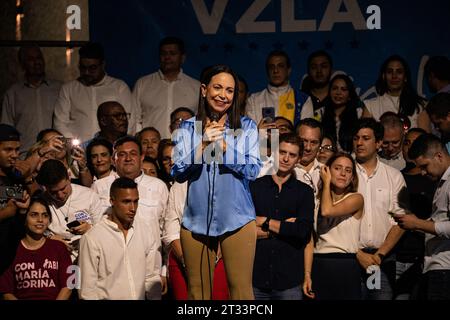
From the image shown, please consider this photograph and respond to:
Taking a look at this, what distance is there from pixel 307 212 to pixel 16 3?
3937mm

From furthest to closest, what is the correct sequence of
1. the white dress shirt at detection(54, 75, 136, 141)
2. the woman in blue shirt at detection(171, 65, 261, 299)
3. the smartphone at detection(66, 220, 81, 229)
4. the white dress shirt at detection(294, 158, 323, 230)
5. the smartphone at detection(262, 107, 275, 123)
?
the white dress shirt at detection(54, 75, 136, 141), the smartphone at detection(262, 107, 275, 123), the white dress shirt at detection(294, 158, 323, 230), the smartphone at detection(66, 220, 81, 229), the woman in blue shirt at detection(171, 65, 261, 299)

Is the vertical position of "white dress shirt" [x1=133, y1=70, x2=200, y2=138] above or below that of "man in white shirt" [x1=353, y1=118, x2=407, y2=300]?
→ above

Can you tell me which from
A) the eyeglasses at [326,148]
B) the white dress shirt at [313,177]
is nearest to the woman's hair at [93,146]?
the white dress shirt at [313,177]

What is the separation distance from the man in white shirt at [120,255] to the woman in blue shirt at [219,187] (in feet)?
4.10

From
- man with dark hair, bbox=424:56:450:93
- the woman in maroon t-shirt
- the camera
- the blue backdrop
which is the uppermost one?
the blue backdrop

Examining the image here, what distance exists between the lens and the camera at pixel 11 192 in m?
6.69

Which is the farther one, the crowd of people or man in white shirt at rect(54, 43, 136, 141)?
man in white shirt at rect(54, 43, 136, 141)

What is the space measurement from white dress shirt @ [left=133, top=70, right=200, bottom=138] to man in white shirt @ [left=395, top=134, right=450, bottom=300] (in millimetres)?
2235

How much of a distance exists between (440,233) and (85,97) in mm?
3228

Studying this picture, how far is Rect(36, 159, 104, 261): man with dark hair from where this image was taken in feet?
22.2

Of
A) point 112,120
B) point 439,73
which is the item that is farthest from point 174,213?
point 439,73

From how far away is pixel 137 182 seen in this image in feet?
23.0

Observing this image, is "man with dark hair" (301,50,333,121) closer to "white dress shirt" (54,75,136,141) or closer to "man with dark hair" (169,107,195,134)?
"man with dark hair" (169,107,195,134)

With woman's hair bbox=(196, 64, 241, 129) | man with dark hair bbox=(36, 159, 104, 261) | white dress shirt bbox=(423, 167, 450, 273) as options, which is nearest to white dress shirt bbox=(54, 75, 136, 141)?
man with dark hair bbox=(36, 159, 104, 261)
